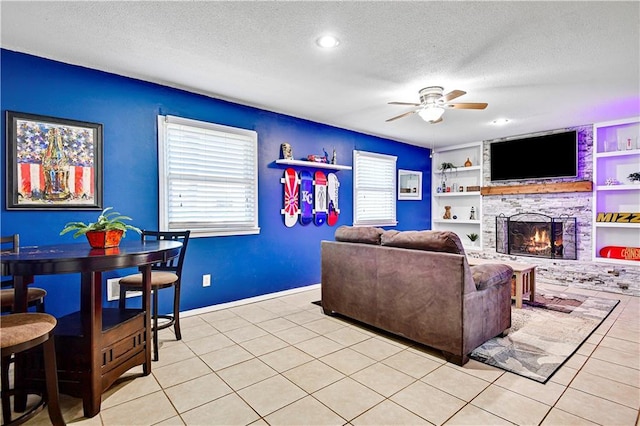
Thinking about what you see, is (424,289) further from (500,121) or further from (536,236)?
(536,236)

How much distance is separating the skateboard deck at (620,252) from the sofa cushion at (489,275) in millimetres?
3300

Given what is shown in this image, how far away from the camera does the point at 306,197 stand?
4820 mm

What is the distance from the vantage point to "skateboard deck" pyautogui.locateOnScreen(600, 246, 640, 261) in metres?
4.83

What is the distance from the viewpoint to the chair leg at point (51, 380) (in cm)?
167

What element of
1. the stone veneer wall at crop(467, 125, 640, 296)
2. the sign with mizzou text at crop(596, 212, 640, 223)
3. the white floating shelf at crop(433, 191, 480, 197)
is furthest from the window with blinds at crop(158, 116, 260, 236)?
the sign with mizzou text at crop(596, 212, 640, 223)

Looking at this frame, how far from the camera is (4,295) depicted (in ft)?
7.25

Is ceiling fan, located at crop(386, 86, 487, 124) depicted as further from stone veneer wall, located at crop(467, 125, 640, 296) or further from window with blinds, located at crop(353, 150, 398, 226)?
stone veneer wall, located at crop(467, 125, 640, 296)

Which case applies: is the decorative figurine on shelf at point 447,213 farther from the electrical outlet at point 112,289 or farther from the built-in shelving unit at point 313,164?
the electrical outlet at point 112,289

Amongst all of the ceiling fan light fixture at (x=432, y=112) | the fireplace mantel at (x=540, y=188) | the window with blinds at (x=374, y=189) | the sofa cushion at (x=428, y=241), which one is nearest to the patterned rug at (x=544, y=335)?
the sofa cushion at (x=428, y=241)

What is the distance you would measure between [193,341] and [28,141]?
2160 mm

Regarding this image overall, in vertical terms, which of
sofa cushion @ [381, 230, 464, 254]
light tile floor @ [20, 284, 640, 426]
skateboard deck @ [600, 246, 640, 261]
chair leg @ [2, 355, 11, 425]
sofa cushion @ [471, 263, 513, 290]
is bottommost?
light tile floor @ [20, 284, 640, 426]

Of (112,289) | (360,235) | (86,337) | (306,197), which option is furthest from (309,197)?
(86,337)

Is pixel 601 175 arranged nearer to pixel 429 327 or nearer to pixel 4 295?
Result: pixel 429 327

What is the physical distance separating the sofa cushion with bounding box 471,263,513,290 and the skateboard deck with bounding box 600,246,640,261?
330 cm
